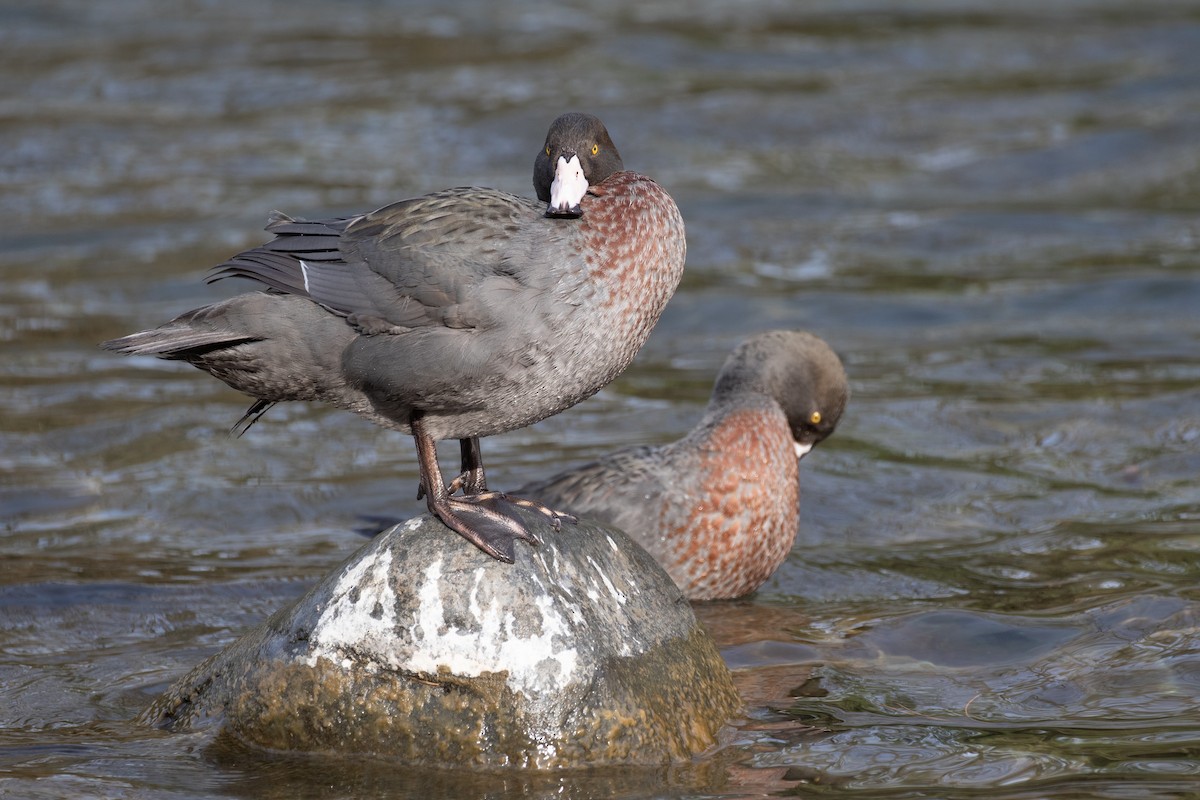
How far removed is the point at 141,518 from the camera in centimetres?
810

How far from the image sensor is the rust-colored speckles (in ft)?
23.1

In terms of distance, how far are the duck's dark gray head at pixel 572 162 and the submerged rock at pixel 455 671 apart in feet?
3.66

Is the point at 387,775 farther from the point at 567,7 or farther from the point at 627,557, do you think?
the point at 567,7

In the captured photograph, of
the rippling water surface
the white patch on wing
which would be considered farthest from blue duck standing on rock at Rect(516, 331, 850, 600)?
the white patch on wing

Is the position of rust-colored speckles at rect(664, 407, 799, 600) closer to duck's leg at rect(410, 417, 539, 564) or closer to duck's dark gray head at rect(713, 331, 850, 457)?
duck's dark gray head at rect(713, 331, 850, 457)

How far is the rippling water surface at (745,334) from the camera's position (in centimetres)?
565

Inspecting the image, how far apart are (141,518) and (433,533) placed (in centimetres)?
319

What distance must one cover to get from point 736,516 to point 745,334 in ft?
13.8

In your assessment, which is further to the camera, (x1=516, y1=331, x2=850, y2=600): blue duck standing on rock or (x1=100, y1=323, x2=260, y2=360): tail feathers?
(x1=516, y1=331, x2=850, y2=600): blue duck standing on rock

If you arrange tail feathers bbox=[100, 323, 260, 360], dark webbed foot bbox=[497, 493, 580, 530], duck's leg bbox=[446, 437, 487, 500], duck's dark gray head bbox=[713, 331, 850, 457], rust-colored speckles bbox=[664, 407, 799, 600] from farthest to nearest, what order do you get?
duck's dark gray head bbox=[713, 331, 850, 457] → rust-colored speckles bbox=[664, 407, 799, 600] → duck's leg bbox=[446, 437, 487, 500] → dark webbed foot bbox=[497, 493, 580, 530] → tail feathers bbox=[100, 323, 260, 360]

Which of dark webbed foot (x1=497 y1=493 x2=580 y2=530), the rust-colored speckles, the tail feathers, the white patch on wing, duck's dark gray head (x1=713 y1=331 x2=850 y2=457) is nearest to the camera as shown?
the tail feathers

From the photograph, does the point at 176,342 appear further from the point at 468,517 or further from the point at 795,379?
the point at 795,379

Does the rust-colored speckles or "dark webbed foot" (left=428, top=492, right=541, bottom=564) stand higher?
"dark webbed foot" (left=428, top=492, right=541, bottom=564)

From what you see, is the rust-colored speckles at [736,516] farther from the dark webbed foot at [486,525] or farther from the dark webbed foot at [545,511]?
the dark webbed foot at [486,525]
